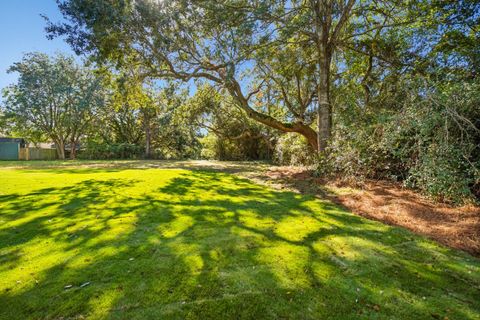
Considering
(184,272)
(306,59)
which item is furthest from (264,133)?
(184,272)

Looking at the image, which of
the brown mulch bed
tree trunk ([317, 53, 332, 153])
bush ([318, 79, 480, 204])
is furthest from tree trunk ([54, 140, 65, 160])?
bush ([318, 79, 480, 204])

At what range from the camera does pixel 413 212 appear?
15.6 ft

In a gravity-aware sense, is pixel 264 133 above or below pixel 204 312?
above

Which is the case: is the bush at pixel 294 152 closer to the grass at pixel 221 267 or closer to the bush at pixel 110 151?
the grass at pixel 221 267

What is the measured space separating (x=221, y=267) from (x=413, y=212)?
3923mm

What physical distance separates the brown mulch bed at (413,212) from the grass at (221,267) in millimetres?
344

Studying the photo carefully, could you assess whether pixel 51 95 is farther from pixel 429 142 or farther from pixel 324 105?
pixel 429 142

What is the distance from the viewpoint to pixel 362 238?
12.0ft

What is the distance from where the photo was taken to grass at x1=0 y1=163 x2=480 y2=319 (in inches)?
83.8

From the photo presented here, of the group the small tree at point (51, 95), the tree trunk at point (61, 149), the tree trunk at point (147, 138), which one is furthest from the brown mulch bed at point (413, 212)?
the tree trunk at point (61, 149)

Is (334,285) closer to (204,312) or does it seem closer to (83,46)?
(204,312)

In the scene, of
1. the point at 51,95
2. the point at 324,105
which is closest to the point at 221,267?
the point at 324,105

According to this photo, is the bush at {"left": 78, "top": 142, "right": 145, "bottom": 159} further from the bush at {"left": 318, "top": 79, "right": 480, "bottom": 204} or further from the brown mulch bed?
the bush at {"left": 318, "top": 79, "right": 480, "bottom": 204}

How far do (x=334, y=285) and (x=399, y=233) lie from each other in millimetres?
2095
